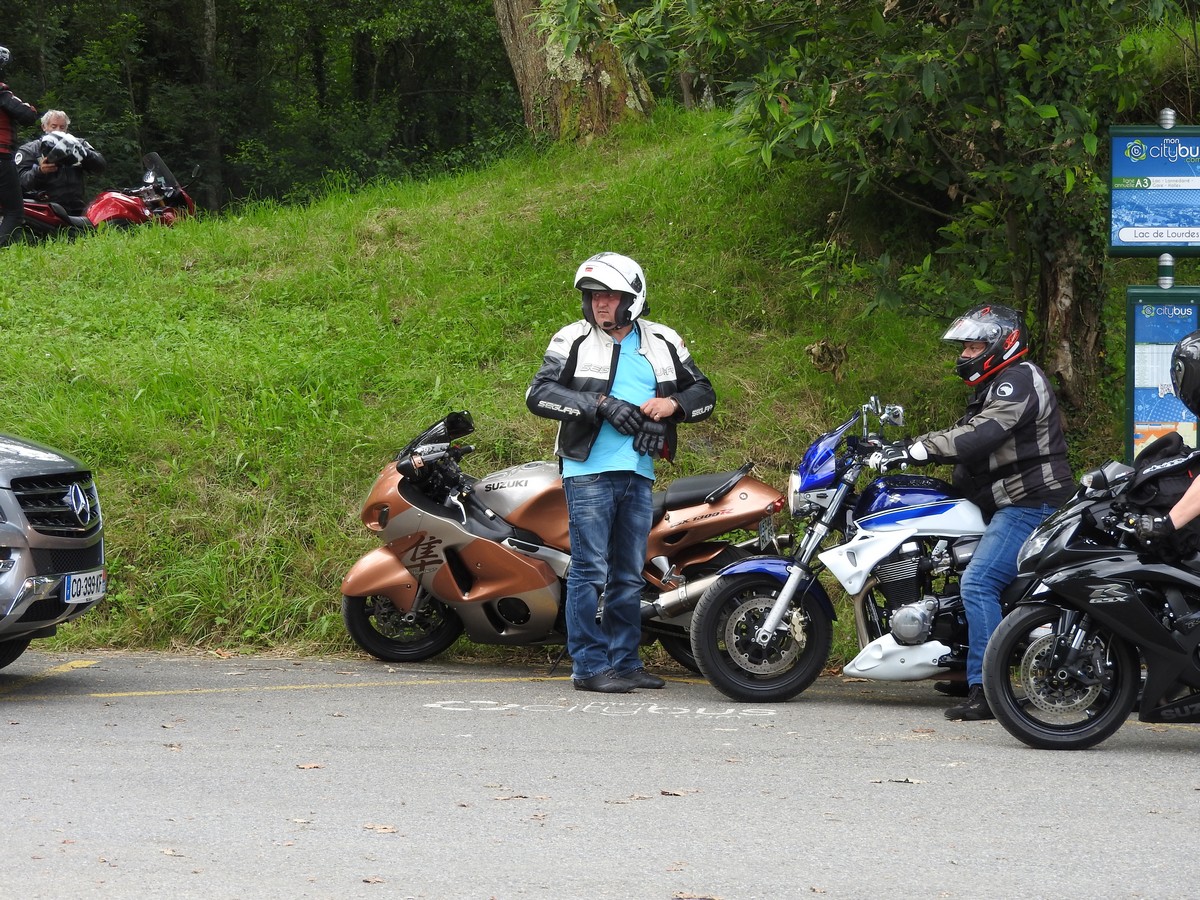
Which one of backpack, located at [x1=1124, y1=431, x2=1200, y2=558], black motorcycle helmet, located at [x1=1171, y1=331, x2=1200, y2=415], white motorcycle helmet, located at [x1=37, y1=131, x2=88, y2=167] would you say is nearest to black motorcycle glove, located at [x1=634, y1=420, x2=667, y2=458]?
backpack, located at [x1=1124, y1=431, x2=1200, y2=558]

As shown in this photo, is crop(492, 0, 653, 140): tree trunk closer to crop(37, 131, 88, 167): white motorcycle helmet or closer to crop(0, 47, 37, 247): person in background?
crop(37, 131, 88, 167): white motorcycle helmet

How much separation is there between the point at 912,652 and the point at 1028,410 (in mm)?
1237

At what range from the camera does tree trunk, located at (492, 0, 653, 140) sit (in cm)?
1597

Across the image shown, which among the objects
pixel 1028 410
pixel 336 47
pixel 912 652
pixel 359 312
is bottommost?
pixel 912 652

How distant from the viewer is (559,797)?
5379 mm

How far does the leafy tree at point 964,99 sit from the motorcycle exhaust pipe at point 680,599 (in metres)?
2.59

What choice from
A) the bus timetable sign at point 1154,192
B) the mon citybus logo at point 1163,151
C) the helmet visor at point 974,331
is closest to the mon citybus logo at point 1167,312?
the bus timetable sign at point 1154,192

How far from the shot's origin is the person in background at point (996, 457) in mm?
6809

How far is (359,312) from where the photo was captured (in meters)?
12.3

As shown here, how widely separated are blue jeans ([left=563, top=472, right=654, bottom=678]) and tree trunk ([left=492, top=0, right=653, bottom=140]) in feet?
29.7

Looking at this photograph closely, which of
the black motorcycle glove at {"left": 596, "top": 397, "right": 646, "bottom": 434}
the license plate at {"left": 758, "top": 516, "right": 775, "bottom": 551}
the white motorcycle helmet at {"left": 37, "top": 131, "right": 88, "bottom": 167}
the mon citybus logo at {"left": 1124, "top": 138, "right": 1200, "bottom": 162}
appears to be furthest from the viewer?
the white motorcycle helmet at {"left": 37, "top": 131, "right": 88, "bottom": 167}

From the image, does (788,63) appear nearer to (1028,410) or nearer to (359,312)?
(1028,410)

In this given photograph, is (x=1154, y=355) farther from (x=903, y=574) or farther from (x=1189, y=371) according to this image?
(x=903, y=574)

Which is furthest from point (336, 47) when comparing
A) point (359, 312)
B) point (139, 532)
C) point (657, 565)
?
point (657, 565)
